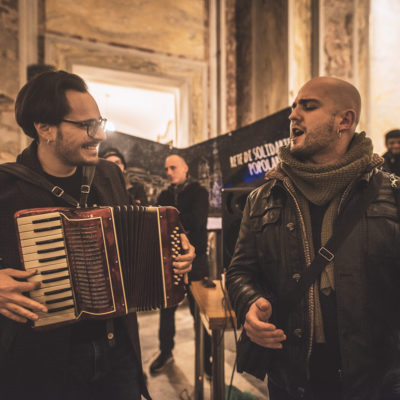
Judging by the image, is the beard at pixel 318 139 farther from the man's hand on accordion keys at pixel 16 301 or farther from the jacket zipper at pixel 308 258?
the man's hand on accordion keys at pixel 16 301

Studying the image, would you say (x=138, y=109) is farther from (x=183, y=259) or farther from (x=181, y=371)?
(x=183, y=259)

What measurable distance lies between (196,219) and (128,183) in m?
1.55

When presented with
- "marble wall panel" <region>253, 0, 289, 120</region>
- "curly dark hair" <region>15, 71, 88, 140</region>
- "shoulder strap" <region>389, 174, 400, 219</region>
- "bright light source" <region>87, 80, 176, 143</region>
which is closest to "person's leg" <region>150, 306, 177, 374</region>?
"curly dark hair" <region>15, 71, 88, 140</region>

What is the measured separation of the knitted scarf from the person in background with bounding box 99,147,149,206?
2.62 meters

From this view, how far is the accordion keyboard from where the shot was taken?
122 centimetres

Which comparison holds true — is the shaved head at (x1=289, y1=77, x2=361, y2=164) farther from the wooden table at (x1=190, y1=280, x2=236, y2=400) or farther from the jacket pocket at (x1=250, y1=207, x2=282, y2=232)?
the wooden table at (x1=190, y1=280, x2=236, y2=400)

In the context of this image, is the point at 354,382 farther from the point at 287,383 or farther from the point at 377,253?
the point at 377,253

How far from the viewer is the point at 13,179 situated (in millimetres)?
1390

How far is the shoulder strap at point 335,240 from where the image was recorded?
123 centimetres

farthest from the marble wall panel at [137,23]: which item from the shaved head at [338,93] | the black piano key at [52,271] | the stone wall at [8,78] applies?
the black piano key at [52,271]

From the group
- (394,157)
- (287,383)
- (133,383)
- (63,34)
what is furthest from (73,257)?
(63,34)

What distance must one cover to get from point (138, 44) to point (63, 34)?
1.11 m

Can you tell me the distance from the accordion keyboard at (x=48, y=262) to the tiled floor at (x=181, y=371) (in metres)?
1.81

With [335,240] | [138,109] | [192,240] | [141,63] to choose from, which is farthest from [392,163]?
[138,109]
